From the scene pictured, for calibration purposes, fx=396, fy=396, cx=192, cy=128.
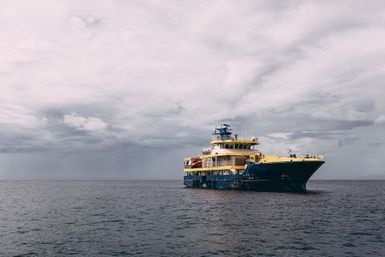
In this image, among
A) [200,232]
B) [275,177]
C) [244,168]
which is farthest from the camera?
[244,168]

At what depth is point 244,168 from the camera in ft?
314

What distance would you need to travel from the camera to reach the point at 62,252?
35.0m

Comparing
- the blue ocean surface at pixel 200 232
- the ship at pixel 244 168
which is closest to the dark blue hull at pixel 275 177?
the ship at pixel 244 168

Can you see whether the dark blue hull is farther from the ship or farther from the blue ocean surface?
the blue ocean surface

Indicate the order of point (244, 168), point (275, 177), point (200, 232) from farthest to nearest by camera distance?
point (244, 168)
point (275, 177)
point (200, 232)

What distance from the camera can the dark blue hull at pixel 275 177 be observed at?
82312mm

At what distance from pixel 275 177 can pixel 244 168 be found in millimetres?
11397

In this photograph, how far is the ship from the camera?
83125 millimetres

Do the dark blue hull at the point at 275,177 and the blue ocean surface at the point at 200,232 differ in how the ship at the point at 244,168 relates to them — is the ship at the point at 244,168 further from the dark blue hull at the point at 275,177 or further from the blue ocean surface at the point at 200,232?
the blue ocean surface at the point at 200,232

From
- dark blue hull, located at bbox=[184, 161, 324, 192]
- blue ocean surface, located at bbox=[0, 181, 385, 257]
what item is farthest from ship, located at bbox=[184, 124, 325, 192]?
blue ocean surface, located at bbox=[0, 181, 385, 257]

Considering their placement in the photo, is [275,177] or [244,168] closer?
[275,177]

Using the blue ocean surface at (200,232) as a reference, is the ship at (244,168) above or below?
above

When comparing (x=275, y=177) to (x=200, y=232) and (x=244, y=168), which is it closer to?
(x=244, y=168)

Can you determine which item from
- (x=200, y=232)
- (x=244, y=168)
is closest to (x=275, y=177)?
(x=244, y=168)
